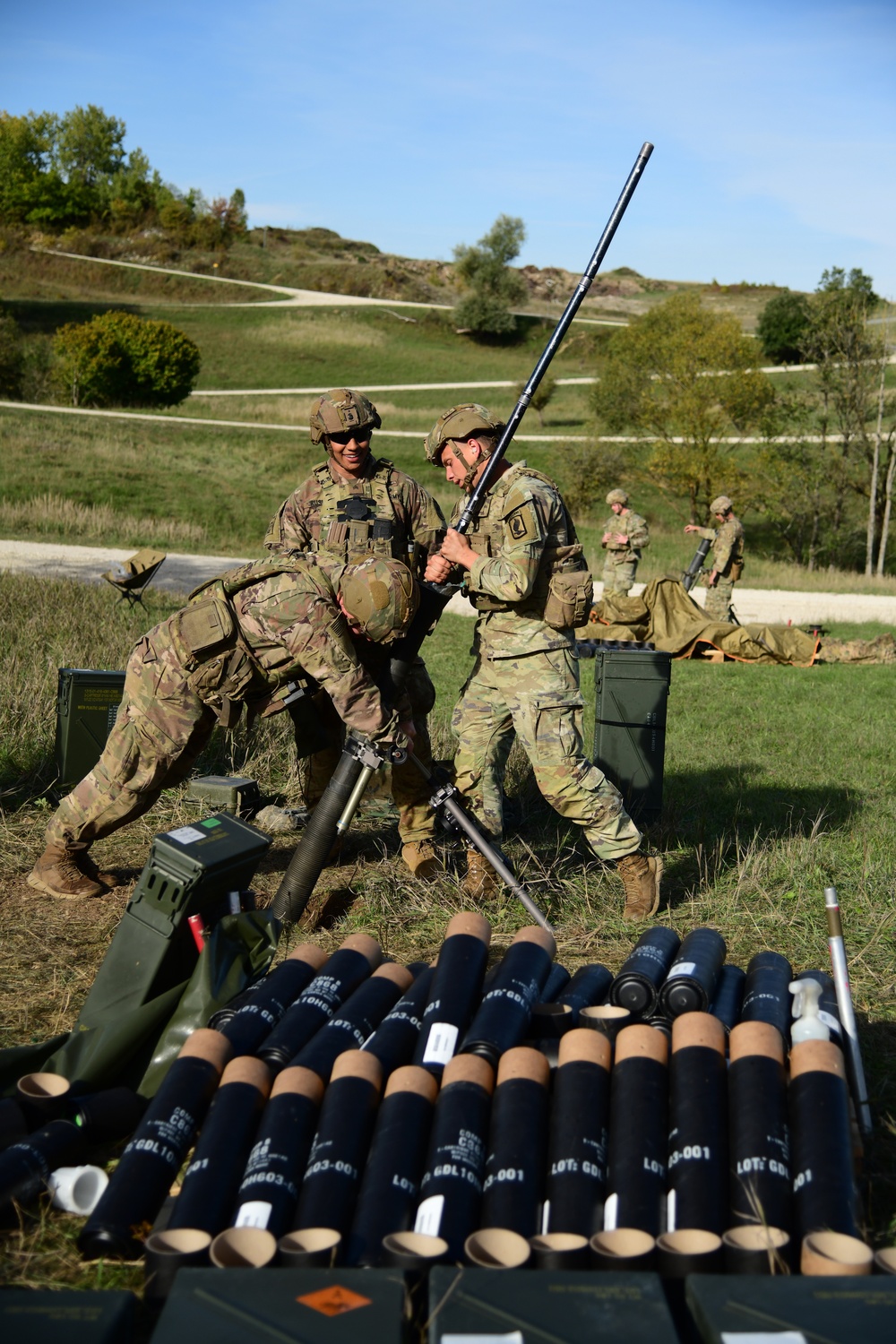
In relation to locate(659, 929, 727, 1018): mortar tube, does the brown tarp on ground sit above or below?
below

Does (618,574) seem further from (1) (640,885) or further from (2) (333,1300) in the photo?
(2) (333,1300)

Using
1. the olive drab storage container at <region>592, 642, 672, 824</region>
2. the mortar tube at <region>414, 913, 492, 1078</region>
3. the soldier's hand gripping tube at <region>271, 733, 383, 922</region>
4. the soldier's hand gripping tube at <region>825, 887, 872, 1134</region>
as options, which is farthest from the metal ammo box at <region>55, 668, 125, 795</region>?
the soldier's hand gripping tube at <region>825, 887, 872, 1134</region>

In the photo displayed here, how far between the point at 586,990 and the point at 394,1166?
117 centimetres

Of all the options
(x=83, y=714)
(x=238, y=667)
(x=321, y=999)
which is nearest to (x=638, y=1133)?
(x=321, y=999)

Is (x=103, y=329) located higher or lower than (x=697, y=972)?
higher

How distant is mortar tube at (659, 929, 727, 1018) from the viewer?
12.0 feet

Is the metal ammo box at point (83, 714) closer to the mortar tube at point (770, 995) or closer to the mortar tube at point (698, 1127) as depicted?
the mortar tube at point (770, 995)

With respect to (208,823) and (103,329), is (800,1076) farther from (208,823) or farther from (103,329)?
(103,329)

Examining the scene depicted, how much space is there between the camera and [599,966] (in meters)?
4.20

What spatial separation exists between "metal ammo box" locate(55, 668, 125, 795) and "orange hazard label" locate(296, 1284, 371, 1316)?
4.73 m

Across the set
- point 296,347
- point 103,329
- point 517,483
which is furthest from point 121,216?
point 517,483

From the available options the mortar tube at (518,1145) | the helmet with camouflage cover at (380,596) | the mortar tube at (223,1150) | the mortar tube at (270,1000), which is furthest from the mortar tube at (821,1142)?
the helmet with camouflage cover at (380,596)

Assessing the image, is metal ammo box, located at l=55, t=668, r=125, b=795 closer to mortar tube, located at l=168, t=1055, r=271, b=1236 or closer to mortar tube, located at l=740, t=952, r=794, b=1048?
mortar tube, located at l=168, t=1055, r=271, b=1236

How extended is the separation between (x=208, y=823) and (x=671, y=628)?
11019 millimetres
